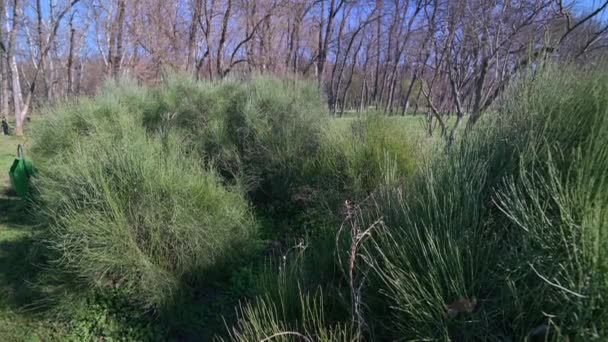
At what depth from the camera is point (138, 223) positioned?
3.76 m

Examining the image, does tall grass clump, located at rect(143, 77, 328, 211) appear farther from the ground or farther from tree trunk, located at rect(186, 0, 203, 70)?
tree trunk, located at rect(186, 0, 203, 70)

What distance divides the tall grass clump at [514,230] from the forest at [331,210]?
11 millimetres

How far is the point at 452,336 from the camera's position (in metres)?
1.76

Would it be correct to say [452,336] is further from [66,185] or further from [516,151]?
[66,185]

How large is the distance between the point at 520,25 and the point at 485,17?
1.42ft

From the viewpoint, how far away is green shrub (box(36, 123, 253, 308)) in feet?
11.7

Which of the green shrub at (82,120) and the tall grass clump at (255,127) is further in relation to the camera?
the green shrub at (82,120)

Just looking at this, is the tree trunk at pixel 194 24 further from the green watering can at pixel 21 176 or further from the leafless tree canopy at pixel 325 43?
the green watering can at pixel 21 176

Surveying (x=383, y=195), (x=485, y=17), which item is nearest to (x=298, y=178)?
(x=383, y=195)

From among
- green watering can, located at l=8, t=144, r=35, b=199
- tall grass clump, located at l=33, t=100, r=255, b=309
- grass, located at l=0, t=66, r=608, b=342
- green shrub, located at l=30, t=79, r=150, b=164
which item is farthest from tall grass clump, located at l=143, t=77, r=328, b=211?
green watering can, located at l=8, t=144, r=35, b=199

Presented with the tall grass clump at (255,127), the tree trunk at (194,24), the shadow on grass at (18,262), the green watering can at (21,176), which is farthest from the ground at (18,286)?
the tree trunk at (194,24)

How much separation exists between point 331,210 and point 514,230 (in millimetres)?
2912

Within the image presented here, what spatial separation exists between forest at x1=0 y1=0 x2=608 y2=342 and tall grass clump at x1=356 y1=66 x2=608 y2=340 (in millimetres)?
11

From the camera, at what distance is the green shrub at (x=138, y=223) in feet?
11.7
